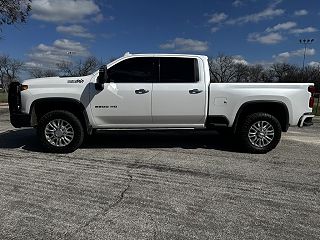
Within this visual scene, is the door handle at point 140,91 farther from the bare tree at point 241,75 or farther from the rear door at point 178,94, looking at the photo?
the bare tree at point 241,75

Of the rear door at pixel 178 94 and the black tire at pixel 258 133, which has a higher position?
the rear door at pixel 178 94

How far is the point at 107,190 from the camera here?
505 cm

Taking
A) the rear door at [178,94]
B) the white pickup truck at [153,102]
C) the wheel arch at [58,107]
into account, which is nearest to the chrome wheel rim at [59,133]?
the white pickup truck at [153,102]

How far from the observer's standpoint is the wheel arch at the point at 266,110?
7.38 metres

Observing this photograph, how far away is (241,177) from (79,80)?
3581 millimetres

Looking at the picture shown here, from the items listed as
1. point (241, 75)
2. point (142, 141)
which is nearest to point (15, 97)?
point (142, 141)

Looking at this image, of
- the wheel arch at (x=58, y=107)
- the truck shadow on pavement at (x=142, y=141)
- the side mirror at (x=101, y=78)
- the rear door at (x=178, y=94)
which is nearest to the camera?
the side mirror at (x=101, y=78)

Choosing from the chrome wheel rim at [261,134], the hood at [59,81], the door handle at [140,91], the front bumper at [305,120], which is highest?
the hood at [59,81]

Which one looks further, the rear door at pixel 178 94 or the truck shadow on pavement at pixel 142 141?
the truck shadow on pavement at pixel 142 141

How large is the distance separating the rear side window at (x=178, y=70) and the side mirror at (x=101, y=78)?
3.66 feet

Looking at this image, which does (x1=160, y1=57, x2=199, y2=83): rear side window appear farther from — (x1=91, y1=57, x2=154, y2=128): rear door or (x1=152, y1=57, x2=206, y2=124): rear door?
(x1=91, y1=57, x2=154, y2=128): rear door

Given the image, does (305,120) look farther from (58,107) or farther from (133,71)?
(58,107)

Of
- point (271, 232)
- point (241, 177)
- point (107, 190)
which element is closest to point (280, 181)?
point (241, 177)

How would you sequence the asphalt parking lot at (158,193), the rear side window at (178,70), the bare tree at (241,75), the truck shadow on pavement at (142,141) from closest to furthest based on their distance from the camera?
the asphalt parking lot at (158,193) < the rear side window at (178,70) < the truck shadow on pavement at (142,141) < the bare tree at (241,75)
